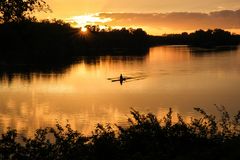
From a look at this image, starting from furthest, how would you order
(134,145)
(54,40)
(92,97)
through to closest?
1. (54,40)
2. (92,97)
3. (134,145)

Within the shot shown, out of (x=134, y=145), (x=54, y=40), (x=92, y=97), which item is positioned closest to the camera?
(x=134, y=145)

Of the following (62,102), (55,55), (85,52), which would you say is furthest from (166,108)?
(85,52)

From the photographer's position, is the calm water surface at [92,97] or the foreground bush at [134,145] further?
the calm water surface at [92,97]

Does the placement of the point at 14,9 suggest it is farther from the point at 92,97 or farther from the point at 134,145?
the point at 92,97

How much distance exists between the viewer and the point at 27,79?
72062 millimetres

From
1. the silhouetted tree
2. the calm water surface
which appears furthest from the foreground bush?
the calm water surface

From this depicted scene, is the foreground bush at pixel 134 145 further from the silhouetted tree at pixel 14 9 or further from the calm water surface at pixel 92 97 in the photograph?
the calm water surface at pixel 92 97

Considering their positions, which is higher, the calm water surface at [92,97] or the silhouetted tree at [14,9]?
the silhouetted tree at [14,9]

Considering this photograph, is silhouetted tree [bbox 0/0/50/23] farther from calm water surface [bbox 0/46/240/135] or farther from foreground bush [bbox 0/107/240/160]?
calm water surface [bbox 0/46/240/135]

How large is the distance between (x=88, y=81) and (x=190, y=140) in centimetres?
6372

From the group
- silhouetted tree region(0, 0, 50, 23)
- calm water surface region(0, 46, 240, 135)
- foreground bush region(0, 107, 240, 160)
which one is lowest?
calm water surface region(0, 46, 240, 135)

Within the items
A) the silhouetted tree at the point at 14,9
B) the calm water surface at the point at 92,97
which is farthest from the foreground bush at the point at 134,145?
the calm water surface at the point at 92,97

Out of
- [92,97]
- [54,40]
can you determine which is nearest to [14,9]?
[92,97]

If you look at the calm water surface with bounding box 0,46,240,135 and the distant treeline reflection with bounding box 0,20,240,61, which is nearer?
the distant treeline reflection with bounding box 0,20,240,61
